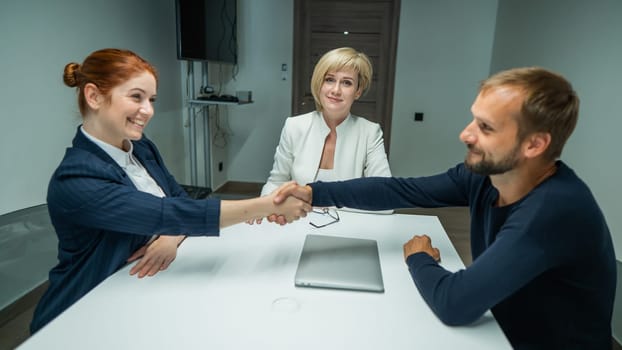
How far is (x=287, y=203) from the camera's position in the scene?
1.31 meters

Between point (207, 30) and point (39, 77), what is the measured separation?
5.05ft

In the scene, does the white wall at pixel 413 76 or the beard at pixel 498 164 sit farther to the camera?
the white wall at pixel 413 76

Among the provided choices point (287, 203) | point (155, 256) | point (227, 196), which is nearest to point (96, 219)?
point (155, 256)

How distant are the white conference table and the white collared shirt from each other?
0.26 m

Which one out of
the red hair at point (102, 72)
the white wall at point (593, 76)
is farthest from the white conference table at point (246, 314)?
the white wall at point (593, 76)

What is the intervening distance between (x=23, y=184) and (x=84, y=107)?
1314mm

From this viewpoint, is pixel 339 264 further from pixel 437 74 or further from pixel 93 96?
pixel 437 74

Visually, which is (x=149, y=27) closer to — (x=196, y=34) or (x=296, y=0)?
(x=196, y=34)

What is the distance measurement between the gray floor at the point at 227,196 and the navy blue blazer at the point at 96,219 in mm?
966

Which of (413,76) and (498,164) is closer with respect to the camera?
(498,164)

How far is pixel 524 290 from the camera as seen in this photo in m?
0.96

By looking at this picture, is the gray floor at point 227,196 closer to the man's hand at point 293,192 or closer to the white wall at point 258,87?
the white wall at point 258,87

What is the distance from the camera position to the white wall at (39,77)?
76.6 inches

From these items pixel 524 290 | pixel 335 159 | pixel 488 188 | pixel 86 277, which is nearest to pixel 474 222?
pixel 488 188
